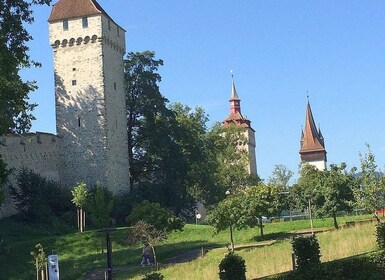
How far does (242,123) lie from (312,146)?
1225cm

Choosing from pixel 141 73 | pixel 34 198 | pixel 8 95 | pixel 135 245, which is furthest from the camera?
pixel 141 73

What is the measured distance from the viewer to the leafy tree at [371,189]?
24.3 m

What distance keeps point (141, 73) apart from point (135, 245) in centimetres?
2010

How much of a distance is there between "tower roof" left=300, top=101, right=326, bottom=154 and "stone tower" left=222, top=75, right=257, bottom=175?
32.9 ft

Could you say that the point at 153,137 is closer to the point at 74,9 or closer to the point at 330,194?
the point at 74,9

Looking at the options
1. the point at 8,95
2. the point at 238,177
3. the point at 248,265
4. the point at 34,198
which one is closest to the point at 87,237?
the point at 34,198

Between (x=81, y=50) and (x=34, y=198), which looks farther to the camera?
(x=81, y=50)

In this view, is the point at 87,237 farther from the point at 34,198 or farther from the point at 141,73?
the point at 141,73

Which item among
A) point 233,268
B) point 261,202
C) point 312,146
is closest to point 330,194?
point 261,202

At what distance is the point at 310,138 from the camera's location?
9862 cm

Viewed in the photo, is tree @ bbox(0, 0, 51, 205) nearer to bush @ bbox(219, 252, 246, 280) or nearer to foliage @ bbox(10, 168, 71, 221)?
bush @ bbox(219, 252, 246, 280)

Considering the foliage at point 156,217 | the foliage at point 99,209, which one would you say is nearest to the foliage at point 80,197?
the foliage at point 99,209

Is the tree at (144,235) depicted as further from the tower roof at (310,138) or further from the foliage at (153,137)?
the tower roof at (310,138)

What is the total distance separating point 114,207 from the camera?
41750 mm
